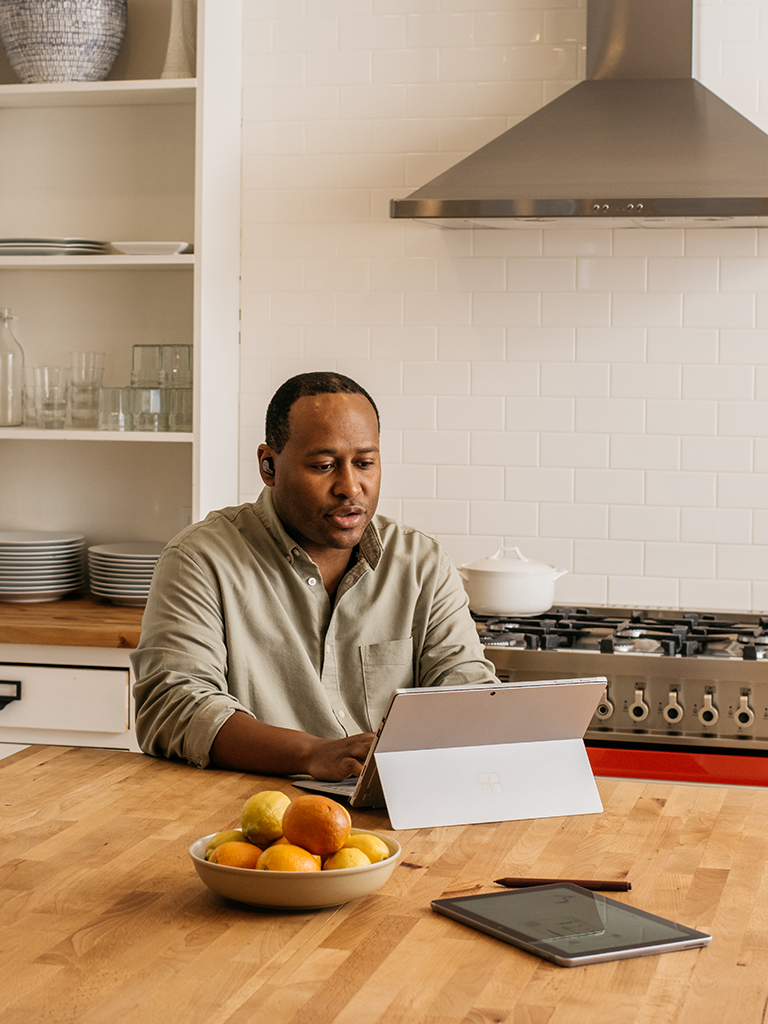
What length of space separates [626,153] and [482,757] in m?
1.90

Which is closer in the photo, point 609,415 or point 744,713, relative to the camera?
point 744,713

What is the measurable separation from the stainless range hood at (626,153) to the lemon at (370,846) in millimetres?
1989

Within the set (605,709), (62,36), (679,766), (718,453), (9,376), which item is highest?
(62,36)

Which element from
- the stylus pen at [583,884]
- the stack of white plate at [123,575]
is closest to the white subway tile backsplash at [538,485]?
the stack of white plate at [123,575]

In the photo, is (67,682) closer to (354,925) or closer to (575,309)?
(575,309)

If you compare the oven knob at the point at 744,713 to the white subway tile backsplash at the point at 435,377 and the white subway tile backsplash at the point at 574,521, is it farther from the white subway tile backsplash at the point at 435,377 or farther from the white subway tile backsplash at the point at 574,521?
the white subway tile backsplash at the point at 435,377

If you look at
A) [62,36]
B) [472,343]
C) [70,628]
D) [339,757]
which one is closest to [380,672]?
[339,757]

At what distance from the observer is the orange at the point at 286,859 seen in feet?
4.42

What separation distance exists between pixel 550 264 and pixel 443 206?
67 centimetres

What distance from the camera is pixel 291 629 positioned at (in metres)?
2.30

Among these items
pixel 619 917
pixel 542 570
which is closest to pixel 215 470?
pixel 542 570

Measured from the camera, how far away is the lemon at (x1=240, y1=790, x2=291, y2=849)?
141cm

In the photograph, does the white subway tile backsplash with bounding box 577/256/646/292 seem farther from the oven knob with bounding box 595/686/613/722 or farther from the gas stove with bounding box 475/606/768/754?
the oven knob with bounding box 595/686/613/722

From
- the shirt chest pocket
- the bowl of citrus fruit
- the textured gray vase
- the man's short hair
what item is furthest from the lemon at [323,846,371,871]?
the textured gray vase
